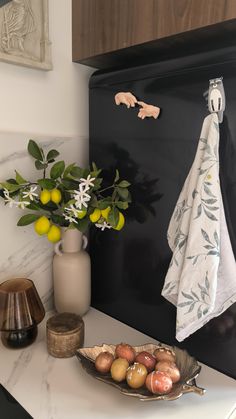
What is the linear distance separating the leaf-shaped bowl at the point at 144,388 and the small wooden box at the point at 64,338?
0.05 m

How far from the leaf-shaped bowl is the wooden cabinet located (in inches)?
30.8

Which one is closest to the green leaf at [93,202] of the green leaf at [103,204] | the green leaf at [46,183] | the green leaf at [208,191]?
the green leaf at [103,204]

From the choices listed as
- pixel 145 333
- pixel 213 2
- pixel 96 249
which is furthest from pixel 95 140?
pixel 145 333

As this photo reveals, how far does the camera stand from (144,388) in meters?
0.73

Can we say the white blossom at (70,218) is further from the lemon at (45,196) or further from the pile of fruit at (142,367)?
the pile of fruit at (142,367)

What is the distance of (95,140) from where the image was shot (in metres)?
1.11

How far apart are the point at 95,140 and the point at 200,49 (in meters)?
0.42

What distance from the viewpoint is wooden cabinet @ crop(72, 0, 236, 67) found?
2.47ft

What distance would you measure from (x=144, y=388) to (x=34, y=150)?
690 millimetres

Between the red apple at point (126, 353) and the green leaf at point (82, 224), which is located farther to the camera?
the green leaf at point (82, 224)

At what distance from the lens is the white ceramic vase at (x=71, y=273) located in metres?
1.06

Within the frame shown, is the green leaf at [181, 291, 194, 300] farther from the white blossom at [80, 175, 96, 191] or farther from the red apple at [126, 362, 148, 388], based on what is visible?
the white blossom at [80, 175, 96, 191]

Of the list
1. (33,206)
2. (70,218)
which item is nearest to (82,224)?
(70,218)

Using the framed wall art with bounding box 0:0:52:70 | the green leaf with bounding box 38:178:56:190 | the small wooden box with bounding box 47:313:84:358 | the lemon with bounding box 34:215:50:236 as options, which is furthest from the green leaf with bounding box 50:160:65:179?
the small wooden box with bounding box 47:313:84:358
